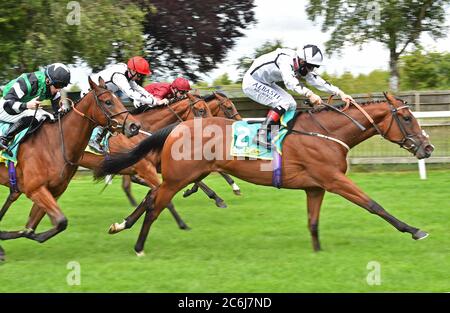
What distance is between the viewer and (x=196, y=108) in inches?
340

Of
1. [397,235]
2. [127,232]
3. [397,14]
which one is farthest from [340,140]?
[397,14]

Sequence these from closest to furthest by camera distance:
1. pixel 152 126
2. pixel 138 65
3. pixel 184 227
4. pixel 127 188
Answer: pixel 184 227 < pixel 138 65 < pixel 152 126 < pixel 127 188

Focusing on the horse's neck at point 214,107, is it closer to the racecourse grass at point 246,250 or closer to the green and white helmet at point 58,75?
the racecourse grass at point 246,250

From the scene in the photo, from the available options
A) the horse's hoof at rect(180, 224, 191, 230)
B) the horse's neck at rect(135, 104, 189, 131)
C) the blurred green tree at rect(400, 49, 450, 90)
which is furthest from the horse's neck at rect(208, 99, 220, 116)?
the blurred green tree at rect(400, 49, 450, 90)

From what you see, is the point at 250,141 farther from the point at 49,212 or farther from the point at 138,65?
the point at 138,65

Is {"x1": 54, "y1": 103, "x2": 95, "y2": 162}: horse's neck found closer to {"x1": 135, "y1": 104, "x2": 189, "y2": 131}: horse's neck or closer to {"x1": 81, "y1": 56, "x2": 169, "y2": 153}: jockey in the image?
{"x1": 81, "y1": 56, "x2": 169, "y2": 153}: jockey

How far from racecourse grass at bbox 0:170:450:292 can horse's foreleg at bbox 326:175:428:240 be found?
0.62 ft

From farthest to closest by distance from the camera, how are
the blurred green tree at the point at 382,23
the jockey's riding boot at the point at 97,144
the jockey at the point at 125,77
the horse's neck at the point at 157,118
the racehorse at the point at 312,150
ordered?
the blurred green tree at the point at 382,23
the horse's neck at the point at 157,118
the jockey's riding boot at the point at 97,144
the jockey at the point at 125,77
the racehorse at the point at 312,150

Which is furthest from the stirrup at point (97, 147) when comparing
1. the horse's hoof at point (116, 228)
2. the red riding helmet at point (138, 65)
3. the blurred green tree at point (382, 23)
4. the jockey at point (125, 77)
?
the blurred green tree at point (382, 23)

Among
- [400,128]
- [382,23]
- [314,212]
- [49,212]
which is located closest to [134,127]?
[49,212]

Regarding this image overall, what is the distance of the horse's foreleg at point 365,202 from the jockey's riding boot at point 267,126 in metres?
0.68

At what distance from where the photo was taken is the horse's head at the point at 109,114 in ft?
20.2

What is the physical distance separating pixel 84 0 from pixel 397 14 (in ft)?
24.0

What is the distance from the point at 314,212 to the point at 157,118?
2719 millimetres
